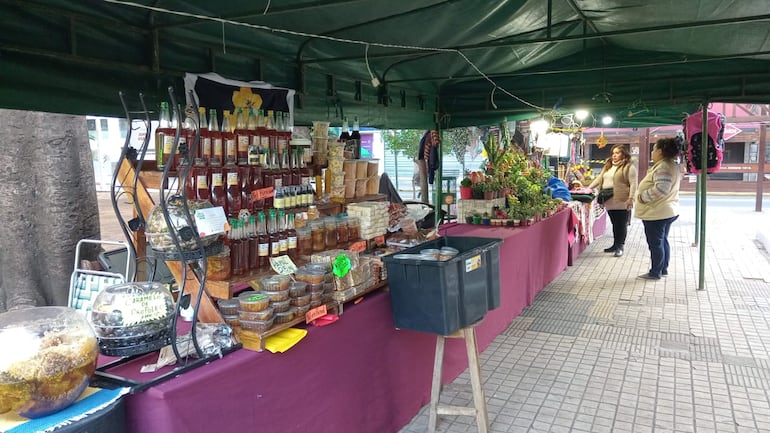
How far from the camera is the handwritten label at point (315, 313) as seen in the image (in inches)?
95.0

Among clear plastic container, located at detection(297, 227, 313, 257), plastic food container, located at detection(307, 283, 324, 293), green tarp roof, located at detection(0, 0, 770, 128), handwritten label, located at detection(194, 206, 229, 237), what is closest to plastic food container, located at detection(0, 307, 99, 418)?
handwritten label, located at detection(194, 206, 229, 237)

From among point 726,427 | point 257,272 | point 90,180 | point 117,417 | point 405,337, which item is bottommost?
point 726,427

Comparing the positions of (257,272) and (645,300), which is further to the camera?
(645,300)

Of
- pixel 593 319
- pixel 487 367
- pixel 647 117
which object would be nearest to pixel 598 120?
pixel 647 117

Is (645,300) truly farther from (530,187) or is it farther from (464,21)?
(464,21)

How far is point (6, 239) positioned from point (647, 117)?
8546 mm

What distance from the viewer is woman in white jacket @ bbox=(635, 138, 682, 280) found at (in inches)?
257

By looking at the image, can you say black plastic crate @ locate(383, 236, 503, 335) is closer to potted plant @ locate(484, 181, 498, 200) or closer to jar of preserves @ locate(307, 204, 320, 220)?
jar of preserves @ locate(307, 204, 320, 220)

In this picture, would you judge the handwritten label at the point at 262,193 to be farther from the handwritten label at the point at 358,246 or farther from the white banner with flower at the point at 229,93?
the white banner with flower at the point at 229,93

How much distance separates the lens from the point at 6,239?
3973 millimetres

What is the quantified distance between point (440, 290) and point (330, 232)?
2.63 feet

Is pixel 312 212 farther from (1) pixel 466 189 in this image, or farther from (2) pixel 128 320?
(1) pixel 466 189

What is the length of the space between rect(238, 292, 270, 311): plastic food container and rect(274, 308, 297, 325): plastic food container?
8 cm

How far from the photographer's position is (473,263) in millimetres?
2816
